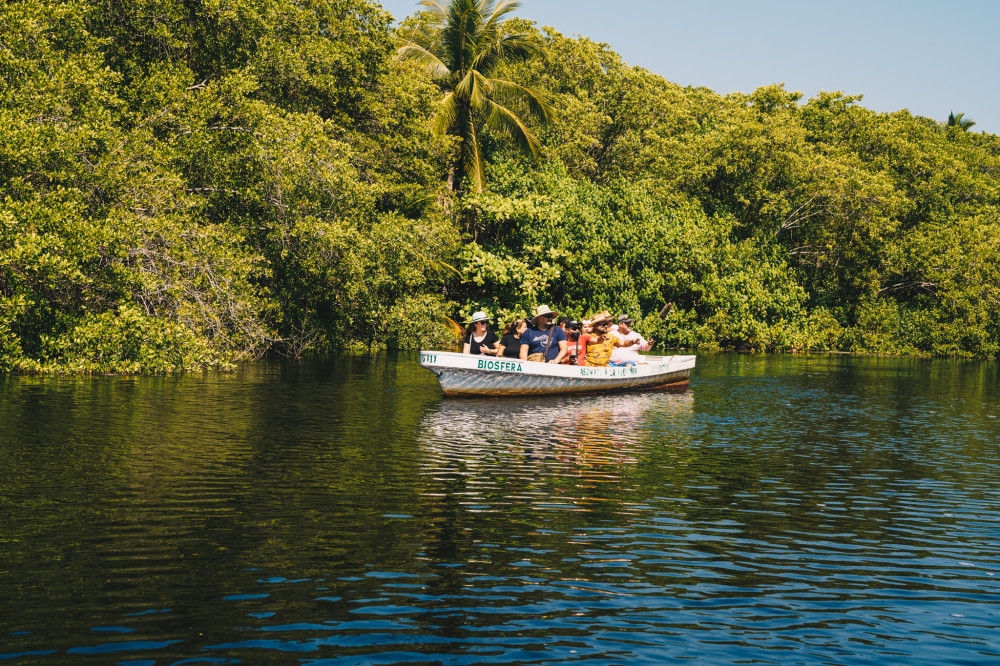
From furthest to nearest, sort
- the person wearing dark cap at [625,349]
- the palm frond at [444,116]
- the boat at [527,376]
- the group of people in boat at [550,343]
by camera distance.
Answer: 1. the palm frond at [444,116]
2. the person wearing dark cap at [625,349]
3. the group of people in boat at [550,343]
4. the boat at [527,376]

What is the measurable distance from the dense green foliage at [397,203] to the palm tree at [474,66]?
764mm

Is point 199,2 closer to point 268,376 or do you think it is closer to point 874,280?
point 268,376

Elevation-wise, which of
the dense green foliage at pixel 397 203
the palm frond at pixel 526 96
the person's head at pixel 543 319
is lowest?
the person's head at pixel 543 319

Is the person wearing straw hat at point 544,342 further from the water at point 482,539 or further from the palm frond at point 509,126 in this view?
the palm frond at point 509,126

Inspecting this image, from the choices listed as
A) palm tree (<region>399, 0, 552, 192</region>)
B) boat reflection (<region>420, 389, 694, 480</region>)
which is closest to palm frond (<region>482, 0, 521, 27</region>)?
palm tree (<region>399, 0, 552, 192</region>)

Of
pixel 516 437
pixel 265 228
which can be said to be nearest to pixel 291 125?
pixel 265 228

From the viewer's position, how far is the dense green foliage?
917 inches

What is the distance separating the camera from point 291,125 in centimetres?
2806

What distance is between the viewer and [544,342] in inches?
922

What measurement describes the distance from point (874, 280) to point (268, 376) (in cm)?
3788

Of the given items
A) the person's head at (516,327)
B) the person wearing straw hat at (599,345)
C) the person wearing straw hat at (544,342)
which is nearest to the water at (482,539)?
the person wearing straw hat at (544,342)

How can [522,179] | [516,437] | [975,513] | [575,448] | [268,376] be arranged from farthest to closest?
[522,179], [268,376], [516,437], [575,448], [975,513]

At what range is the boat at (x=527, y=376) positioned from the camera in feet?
69.0

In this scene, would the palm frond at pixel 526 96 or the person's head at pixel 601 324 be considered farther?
the palm frond at pixel 526 96
